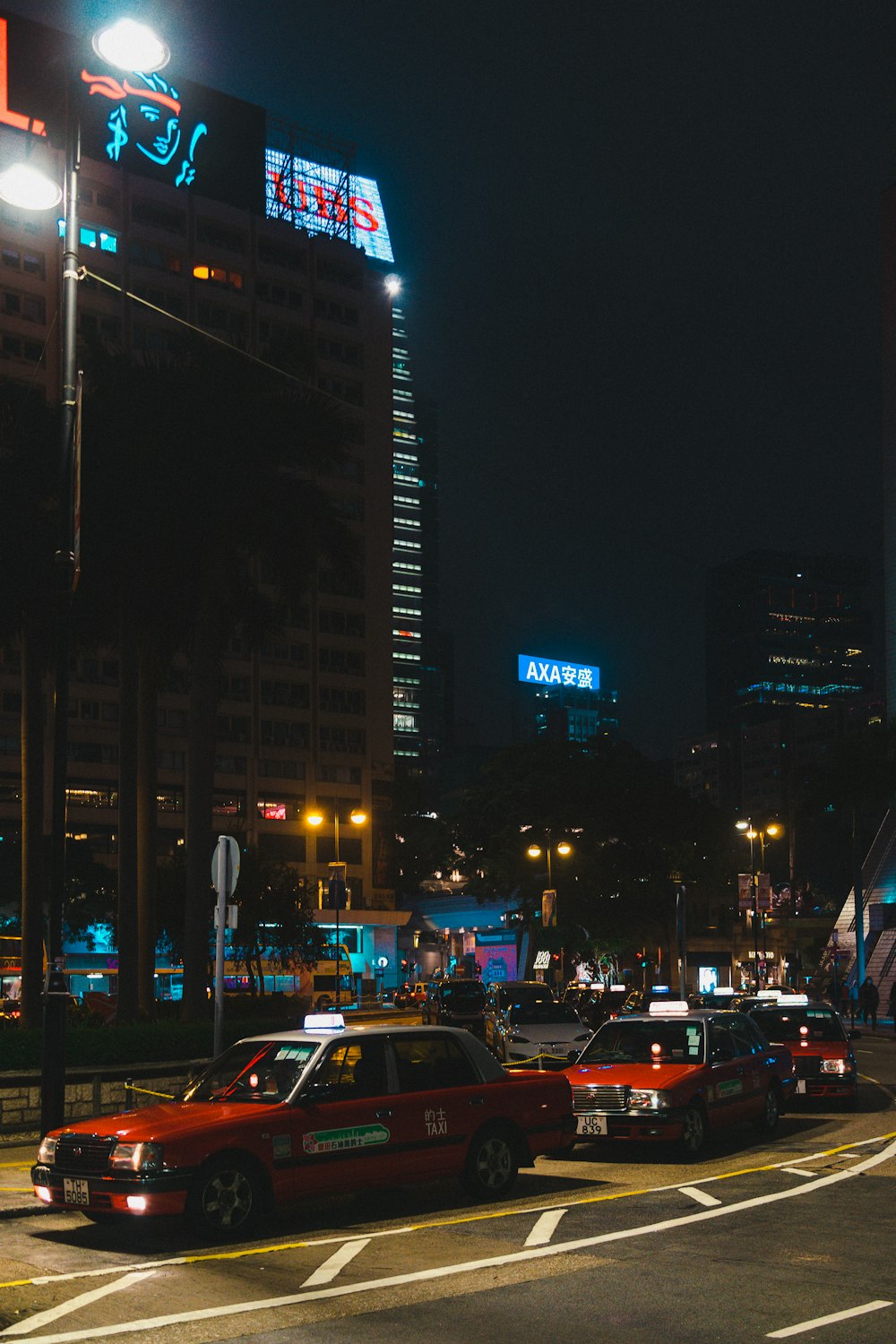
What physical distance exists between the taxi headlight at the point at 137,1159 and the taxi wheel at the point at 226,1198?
372 mm

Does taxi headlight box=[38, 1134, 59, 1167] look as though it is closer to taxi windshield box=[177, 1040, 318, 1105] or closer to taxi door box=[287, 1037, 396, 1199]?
taxi windshield box=[177, 1040, 318, 1105]

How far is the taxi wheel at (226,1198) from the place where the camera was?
10969 millimetres

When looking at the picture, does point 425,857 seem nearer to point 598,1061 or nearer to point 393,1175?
point 598,1061

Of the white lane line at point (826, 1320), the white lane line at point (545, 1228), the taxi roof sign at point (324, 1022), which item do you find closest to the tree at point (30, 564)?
the taxi roof sign at point (324, 1022)

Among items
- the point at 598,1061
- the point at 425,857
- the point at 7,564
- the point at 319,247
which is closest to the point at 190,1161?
the point at 598,1061

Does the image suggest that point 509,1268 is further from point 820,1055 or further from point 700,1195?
point 820,1055

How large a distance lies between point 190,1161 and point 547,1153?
4126 millimetres

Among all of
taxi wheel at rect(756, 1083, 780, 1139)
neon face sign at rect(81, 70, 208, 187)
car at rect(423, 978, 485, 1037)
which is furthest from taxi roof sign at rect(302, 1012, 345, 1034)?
neon face sign at rect(81, 70, 208, 187)

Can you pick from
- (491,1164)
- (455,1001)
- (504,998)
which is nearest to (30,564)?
(504,998)

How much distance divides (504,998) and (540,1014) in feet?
4.71

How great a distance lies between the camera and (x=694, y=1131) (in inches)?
618

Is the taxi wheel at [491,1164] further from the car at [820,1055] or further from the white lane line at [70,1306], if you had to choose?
the car at [820,1055]

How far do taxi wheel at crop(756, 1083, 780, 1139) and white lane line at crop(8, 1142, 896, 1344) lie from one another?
395 centimetres

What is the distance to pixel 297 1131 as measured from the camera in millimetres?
11633
